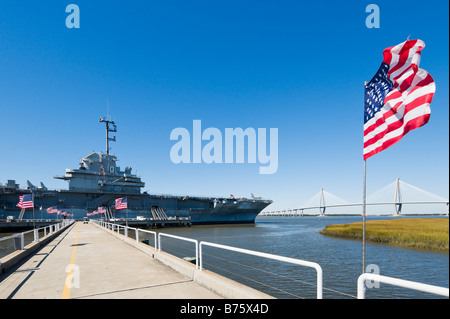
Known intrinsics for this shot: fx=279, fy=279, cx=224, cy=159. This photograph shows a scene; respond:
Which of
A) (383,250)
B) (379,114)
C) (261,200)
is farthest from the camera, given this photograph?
(261,200)

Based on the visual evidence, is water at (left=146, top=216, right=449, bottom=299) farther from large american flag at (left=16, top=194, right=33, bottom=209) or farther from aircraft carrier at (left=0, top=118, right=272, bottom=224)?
aircraft carrier at (left=0, top=118, right=272, bottom=224)

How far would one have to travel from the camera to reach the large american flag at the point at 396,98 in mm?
5293

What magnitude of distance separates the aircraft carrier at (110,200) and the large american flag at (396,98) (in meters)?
66.4


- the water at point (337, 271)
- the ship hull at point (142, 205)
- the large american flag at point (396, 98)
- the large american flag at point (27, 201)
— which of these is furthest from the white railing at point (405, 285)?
the ship hull at point (142, 205)

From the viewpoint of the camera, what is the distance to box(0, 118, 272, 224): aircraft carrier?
199 ft

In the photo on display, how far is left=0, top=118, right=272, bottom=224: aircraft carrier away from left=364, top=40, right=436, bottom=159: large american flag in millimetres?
66422

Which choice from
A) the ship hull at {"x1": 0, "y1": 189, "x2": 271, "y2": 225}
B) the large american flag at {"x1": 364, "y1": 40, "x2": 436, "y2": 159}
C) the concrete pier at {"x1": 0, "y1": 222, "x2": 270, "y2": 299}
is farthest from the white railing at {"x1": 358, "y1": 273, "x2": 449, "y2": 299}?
the ship hull at {"x1": 0, "y1": 189, "x2": 271, "y2": 225}

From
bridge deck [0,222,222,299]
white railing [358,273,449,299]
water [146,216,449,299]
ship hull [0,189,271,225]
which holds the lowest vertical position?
ship hull [0,189,271,225]

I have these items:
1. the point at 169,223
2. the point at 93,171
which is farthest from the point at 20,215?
the point at 169,223

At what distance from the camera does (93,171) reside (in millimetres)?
71688

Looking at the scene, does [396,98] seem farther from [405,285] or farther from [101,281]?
[101,281]
